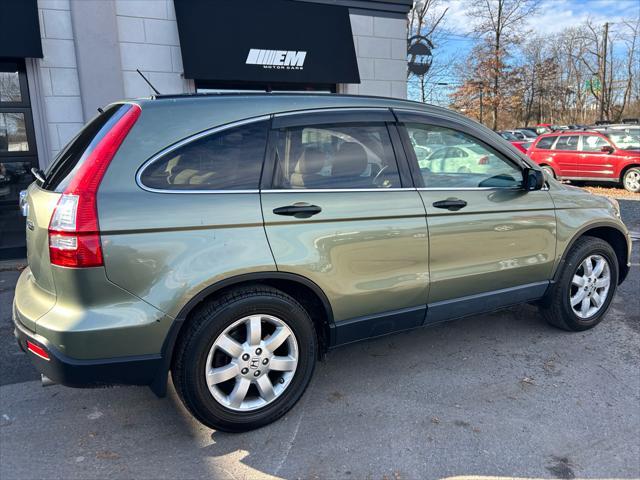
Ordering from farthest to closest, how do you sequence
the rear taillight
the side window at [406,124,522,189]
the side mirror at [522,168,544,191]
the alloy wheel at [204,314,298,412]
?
the side mirror at [522,168,544,191], the side window at [406,124,522,189], the alloy wheel at [204,314,298,412], the rear taillight

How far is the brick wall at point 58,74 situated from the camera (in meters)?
6.73

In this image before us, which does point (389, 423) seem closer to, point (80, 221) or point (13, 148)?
point (80, 221)

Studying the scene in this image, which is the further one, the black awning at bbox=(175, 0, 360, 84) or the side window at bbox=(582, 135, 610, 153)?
the side window at bbox=(582, 135, 610, 153)

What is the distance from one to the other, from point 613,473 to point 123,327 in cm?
251

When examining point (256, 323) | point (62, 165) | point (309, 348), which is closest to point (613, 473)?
point (309, 348)

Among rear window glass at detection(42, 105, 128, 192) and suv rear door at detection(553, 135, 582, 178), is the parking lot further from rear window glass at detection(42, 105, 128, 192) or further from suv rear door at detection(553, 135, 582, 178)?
suv rear door at detection(553, 135, 582, 178)

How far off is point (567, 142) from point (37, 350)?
14.8 meters

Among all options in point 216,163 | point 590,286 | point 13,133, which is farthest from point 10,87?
point 590,286

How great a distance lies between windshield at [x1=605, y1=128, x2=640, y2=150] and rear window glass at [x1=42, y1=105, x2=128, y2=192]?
13.9 metres

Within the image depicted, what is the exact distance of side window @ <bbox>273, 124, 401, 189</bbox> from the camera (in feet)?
9.03

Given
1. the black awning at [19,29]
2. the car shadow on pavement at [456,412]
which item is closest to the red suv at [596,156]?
the car shadow on pavement at [456,412]

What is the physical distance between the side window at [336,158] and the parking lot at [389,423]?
1379 millimetres

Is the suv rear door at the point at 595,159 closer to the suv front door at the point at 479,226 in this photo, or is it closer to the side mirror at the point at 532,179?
the suv front door at the point at 479,226

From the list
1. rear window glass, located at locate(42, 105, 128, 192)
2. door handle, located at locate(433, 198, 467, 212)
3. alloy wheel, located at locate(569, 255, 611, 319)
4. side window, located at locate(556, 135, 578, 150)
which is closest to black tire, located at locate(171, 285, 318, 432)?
rear window glass, located at locate(42, 105, 128, 192)
